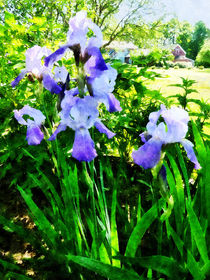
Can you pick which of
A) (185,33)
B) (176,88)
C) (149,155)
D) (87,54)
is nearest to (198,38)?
(185,33)

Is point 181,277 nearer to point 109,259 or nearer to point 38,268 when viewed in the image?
point 109,259

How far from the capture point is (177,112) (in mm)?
756

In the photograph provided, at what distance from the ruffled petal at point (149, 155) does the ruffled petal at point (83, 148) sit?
0.16 meters

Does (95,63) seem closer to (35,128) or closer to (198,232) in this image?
(35,128)

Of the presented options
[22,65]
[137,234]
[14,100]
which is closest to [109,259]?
[137,234]

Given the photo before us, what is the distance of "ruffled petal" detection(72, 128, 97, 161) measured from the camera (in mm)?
782

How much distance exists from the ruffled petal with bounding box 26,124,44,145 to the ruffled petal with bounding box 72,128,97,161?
0.26 m

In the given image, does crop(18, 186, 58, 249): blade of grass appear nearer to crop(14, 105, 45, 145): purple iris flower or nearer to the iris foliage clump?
the iris foliage clump

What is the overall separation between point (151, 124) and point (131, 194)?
91 cm

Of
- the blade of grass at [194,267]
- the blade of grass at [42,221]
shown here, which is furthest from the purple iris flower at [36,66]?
the blade of grass at [194,267]

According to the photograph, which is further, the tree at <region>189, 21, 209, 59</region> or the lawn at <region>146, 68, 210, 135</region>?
the tree at <region>189, 21, 209, 59</region>

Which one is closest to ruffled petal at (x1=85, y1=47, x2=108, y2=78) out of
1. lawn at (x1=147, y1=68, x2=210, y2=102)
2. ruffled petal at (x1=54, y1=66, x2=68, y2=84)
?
ruffled petal at (x1=54, y1=66, x2=68, y2=84)

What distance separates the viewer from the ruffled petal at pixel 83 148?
782 millimetres

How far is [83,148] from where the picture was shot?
2.65ft
